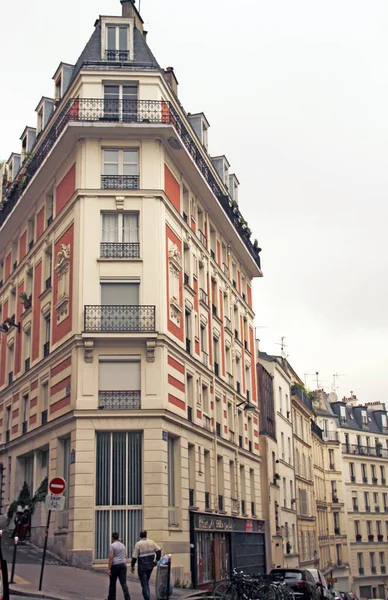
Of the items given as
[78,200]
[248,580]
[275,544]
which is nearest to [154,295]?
[78,200]

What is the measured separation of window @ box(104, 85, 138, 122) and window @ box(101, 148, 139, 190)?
123cm

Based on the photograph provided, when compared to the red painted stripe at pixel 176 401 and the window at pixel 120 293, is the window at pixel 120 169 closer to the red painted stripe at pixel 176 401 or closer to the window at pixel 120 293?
the window at pixel 120 293

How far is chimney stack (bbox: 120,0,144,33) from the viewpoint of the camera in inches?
1307

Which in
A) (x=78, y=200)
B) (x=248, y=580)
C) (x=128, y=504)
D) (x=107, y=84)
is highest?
(x=107, y=84)

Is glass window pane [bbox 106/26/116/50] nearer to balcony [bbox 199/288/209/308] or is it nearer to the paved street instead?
balcony [bbox 199/288/209/308]

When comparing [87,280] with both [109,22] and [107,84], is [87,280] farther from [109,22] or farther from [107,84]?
[109,22]

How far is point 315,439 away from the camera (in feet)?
216

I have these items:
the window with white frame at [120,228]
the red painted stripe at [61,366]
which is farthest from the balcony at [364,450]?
the window with white frame at [120,228]

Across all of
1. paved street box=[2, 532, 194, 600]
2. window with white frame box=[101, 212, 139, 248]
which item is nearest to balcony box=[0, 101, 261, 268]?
window with white frame box=[101, 212, 139, 248]

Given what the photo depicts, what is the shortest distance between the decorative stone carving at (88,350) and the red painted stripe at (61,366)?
112cm

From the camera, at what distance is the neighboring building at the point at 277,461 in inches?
1646

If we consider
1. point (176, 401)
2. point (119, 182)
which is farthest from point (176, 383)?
point (119, 182)

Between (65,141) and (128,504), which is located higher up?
(65,141)

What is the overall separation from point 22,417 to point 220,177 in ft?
52.4
